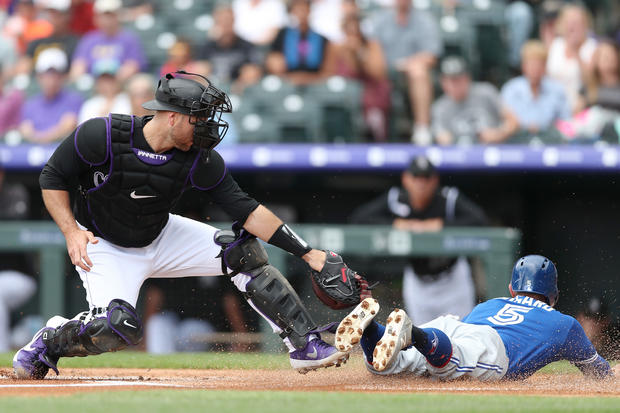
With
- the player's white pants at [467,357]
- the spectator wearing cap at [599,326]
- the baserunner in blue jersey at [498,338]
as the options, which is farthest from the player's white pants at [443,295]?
the player's white pants at [467,357]

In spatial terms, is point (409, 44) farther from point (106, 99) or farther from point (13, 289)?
point (13, 289)

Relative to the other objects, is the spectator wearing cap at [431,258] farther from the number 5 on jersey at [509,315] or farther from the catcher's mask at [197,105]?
the catcher's mask at [197,105]

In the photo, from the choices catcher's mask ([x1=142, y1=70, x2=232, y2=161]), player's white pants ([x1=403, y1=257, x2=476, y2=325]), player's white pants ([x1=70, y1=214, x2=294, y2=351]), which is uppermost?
catcher's mask ([x1=142, y1=70, x2=232, y2=161])

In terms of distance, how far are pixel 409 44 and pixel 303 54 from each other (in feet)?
3.42

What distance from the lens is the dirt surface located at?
4.88 meters

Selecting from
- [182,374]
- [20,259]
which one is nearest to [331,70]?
[20,259]

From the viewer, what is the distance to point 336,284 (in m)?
5.21

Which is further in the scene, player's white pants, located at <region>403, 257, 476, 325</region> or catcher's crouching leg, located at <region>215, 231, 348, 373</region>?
player's white pants, located at <region>403, 257, 476, 325</region>

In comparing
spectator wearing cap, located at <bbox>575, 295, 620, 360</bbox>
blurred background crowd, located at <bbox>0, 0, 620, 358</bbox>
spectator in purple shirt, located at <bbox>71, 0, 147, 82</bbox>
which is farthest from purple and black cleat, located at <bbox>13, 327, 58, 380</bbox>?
spectator in purple shirt, located at <bbox>71, 0, 147, 82</bbox>

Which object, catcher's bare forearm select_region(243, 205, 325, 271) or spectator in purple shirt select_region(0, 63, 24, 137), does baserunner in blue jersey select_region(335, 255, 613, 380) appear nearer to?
catcher's bare forearm select_region(243, 205, 325, 271)

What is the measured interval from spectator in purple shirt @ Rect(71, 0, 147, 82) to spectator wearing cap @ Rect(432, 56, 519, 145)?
323cm

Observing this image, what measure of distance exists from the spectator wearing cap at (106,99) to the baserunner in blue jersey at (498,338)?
17.1 feet

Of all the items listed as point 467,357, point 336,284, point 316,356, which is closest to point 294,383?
point 316,356

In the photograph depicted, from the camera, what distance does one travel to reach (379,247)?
27.6 feet
